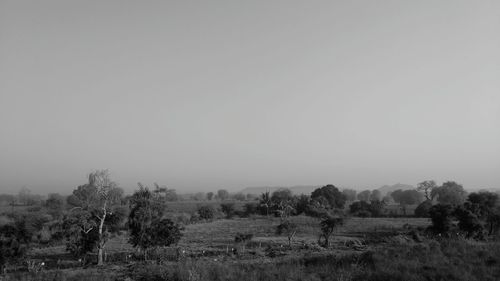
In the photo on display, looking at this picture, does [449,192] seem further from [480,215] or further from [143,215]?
[143,215]

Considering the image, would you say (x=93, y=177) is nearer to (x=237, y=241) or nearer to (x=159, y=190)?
(x=159, y=190)

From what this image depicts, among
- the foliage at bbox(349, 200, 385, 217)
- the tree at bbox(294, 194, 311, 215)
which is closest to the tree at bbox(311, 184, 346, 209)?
the tree at bbox(294, 194, 311, 215)

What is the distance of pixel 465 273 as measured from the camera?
12453mm

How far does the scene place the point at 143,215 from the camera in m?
28.0

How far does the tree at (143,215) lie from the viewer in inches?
1088

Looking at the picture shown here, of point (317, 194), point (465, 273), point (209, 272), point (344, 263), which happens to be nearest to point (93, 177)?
→ point (209, 272)

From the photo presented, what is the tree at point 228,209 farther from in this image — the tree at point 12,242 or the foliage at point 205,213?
the tree at point 12,242

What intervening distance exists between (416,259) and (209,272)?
8776mm

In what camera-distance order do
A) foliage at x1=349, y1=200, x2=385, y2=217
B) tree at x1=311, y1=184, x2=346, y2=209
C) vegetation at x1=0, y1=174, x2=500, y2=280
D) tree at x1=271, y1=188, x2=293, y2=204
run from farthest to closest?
tree at x1=311, y1=184, x2=346, y2=209
foliage at x1=349, y1=200, x2=385, y2=217
tree at x1=271, y1=188, x2=293, y2=204
vegetation at x1=0, y1=174, x2=500, y2=280

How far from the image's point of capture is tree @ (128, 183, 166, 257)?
2764cm

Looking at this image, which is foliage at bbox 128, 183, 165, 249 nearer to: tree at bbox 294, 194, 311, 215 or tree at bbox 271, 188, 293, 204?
tree at bbox 271, 188, 293, 204

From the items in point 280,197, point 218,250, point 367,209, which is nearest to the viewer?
point 218,250

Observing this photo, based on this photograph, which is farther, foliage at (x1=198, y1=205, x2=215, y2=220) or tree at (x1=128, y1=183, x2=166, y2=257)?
foliage at (x1=198, y1=205, x2=215, y2=220)

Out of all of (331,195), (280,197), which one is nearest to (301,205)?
(280,197)
